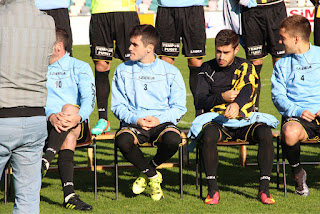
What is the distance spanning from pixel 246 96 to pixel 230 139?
47 centimetres

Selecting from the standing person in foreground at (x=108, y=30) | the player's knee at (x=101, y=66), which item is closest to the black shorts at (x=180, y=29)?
the standing person in foreground at (x=108, y=30)

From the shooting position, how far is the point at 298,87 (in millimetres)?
6223

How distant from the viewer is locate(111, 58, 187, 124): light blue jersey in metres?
6.30

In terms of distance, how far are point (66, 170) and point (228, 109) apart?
1676mm

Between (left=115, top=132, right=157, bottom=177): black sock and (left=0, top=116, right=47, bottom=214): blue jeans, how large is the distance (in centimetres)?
169

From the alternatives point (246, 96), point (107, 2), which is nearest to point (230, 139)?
point (246, 96)

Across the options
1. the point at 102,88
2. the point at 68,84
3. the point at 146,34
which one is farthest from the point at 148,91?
the point at 102,88

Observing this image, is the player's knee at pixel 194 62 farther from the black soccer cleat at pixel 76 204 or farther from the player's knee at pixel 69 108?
the black soccer cleat at pixel 76 204

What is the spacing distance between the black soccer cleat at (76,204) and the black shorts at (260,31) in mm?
3464

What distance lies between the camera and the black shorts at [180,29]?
8336mm

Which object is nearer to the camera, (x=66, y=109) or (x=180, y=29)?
(x=66, y=109)

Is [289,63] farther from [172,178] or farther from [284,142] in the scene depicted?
[172,178]

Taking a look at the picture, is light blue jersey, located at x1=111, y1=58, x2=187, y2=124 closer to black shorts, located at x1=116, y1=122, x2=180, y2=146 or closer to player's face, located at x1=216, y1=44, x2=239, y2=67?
black shorts, located at x1=116, y1=122, x2=180, y2=146

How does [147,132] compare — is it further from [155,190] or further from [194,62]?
[194,62]
